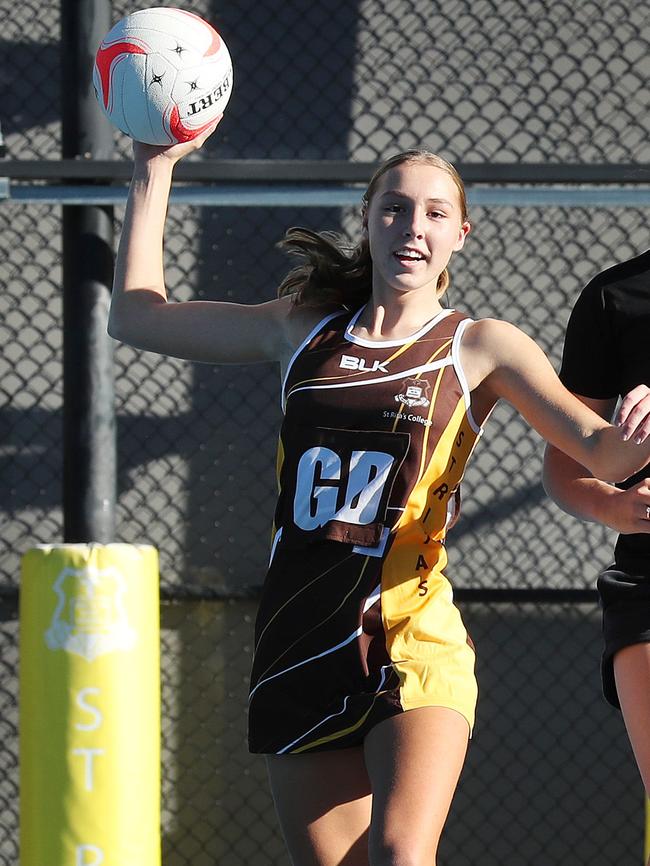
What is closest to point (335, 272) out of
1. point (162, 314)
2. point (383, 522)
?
point (162, 314)

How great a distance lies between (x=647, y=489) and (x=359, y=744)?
0.76m

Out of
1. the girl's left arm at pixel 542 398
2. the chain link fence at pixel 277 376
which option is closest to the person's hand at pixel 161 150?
the girl's left arm at pixel 542 398

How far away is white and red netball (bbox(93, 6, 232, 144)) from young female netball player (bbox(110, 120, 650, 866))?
540mm

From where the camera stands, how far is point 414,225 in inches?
91.5

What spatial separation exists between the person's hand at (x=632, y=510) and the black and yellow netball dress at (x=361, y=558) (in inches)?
13.4

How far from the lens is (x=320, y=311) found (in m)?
2.50

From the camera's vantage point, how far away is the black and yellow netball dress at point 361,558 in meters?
2.21

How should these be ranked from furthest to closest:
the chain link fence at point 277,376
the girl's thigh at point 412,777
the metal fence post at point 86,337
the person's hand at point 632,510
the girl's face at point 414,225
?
the chain link fence at point 277,376 < the metal fence post at point 86,337 < the girl's face at point 414,225 < the person's hand at point 632,510 < the girl's thigh at point 412,777

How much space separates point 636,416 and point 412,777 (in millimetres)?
799

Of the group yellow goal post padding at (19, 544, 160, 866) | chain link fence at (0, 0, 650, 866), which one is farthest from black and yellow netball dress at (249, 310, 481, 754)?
chain link fence at (0, 0, 650, 866)

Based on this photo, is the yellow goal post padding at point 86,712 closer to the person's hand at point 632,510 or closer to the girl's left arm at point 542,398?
the girl's left arm at point 542,398

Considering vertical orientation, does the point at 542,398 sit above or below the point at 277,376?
below

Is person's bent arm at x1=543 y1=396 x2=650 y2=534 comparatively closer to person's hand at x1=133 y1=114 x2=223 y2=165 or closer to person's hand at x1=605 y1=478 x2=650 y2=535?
person's hand at x1=605 y1=478 x2=650 y2=535

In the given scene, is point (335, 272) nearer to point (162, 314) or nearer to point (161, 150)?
point (162, 314)
